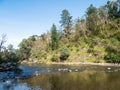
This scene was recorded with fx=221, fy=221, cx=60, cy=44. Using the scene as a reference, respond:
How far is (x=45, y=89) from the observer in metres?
34.5

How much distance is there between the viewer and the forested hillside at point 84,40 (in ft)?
348

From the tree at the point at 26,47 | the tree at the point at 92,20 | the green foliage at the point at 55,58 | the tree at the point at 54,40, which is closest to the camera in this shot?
the green foliage at the point at 55,58

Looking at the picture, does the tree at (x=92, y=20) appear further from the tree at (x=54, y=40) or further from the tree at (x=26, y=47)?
the tree at (x=26, y=47)

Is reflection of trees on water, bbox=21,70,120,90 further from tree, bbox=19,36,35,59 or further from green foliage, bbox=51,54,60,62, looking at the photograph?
tree, bbox=19,36,35,59

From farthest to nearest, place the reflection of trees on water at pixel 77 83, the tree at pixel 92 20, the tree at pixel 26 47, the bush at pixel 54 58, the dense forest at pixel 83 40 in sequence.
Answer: the tree at pixel 26 47 < the tree at pixel 92 20 < the bush at pixel 54 58 < the dense forest at pixel 83 40 < the reflection of trees on water at pixel 77 83

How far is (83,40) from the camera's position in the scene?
400 feet

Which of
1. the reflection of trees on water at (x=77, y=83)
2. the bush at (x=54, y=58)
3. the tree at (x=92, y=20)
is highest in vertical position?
the tree at (x=92, y=20)

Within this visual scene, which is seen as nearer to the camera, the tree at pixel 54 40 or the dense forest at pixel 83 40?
the dense forest at pixel 83 40

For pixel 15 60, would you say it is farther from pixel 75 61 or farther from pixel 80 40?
pixel 80 40

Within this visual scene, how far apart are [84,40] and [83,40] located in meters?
0.60

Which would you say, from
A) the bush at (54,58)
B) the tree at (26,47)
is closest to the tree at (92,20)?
the bush at (54,58)

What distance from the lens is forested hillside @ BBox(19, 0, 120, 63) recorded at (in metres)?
106

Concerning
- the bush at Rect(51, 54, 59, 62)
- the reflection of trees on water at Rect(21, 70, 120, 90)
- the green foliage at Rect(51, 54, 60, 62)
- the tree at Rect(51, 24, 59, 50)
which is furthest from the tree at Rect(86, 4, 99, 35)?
the reflection of trees on water at Rect(21, 70, 120, 90)

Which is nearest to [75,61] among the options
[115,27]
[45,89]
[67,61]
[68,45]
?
[67,61]
